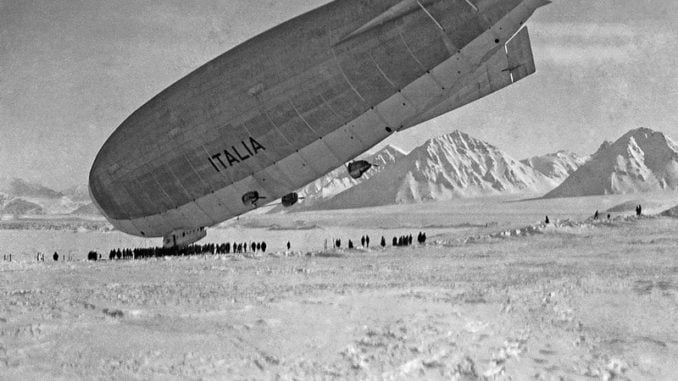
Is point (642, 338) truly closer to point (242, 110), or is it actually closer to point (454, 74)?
point (454, 74)

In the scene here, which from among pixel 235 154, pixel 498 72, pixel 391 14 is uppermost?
pixel 391 14

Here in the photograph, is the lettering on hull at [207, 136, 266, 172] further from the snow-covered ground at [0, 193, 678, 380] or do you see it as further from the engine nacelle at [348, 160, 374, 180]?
the snow-covered ground at [0, 193, 678, 380]

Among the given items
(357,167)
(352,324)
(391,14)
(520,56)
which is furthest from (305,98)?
(352,324)

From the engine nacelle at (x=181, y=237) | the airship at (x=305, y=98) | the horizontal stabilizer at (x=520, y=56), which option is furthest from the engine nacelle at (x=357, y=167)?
the engine nacelle at (x=181, y=237)

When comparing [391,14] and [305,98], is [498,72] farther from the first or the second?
[305,98]

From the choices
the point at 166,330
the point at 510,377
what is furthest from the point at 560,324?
the point at 166,330

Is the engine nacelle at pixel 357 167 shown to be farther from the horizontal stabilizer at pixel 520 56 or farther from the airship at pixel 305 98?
the horizontal stabilizer at pixel 520 56

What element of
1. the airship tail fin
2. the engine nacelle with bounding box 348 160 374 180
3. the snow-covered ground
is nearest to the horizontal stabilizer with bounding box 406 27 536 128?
the engine nacelle with bounding box 348 160 374 180
